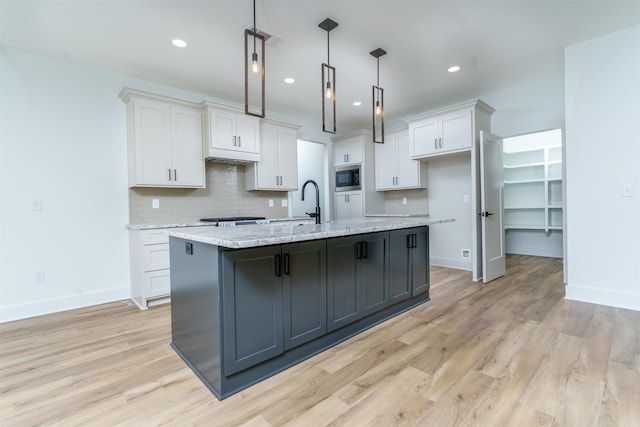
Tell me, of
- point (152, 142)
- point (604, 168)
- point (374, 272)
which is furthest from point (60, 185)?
point (604, 168)

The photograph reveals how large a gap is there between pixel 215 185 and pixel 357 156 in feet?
8.68

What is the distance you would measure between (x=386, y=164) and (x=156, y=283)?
4.11 m

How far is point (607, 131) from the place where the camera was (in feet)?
10.0

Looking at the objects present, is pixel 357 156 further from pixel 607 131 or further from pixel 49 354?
pixel 49 354

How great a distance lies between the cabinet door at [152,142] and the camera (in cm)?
340

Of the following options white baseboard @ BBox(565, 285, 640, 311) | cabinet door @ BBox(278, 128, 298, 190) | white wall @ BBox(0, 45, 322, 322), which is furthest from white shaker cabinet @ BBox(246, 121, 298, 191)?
white baseboard @ BBox(565, 285, 640, 311)

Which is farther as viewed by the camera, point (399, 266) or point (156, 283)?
point (156, 283)

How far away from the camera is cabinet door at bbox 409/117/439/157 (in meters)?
4.54

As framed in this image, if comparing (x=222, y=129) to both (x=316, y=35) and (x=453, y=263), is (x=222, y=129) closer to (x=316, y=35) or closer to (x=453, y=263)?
(x=316, y=35)

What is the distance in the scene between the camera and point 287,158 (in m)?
4.79

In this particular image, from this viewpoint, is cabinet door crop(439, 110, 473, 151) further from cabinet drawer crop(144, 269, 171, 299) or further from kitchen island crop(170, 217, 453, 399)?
cabinet drawer crop(144, 269, 171, 299)

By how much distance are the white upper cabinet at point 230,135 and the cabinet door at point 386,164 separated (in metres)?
2.40

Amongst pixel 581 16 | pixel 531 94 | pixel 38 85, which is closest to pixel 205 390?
pixel 38 85

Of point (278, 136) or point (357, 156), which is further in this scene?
point (357, 156)
